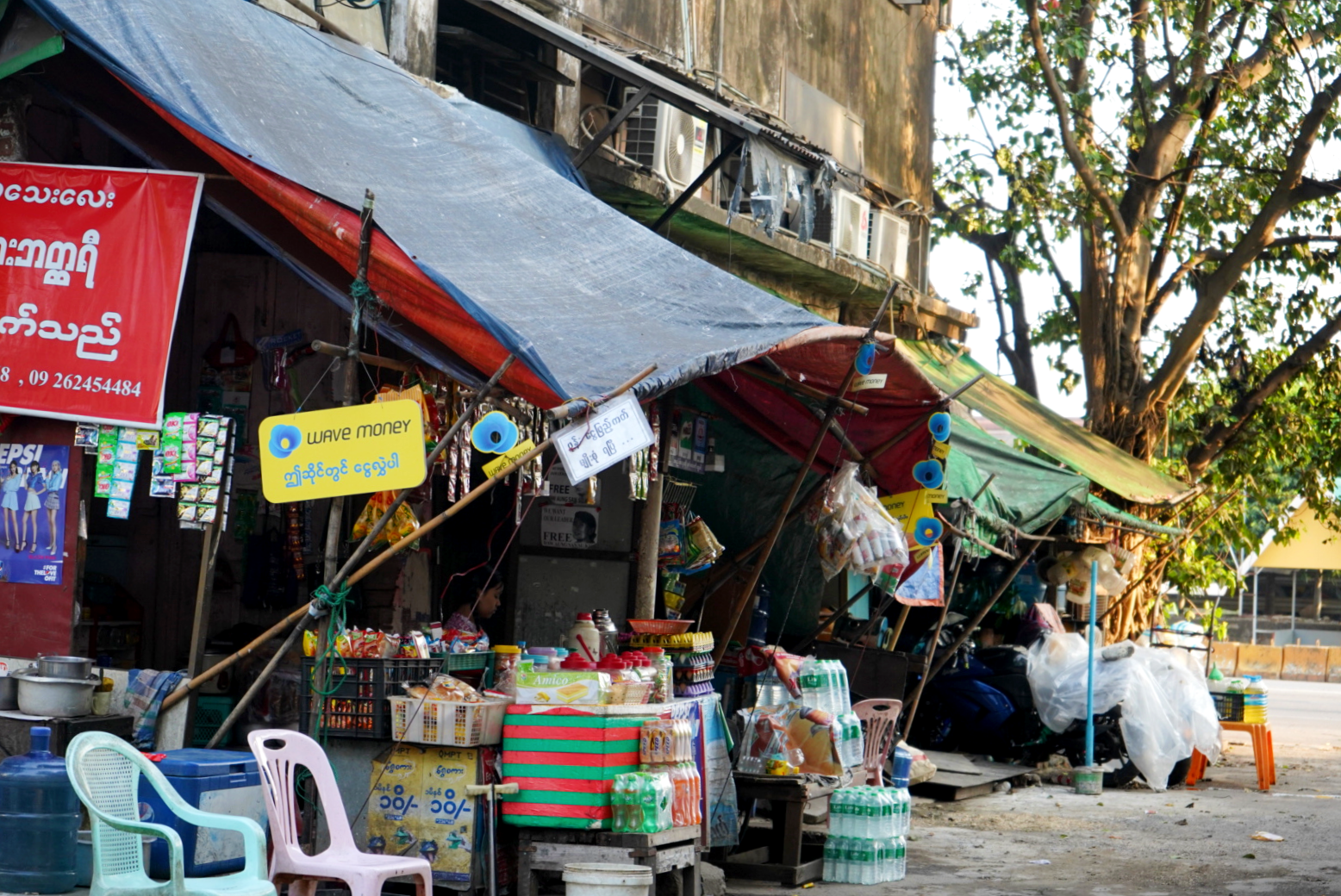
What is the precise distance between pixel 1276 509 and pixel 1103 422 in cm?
323

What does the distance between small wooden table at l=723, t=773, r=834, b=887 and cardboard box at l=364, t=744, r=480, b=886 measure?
1974 mm

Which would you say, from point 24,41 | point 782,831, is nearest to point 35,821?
point 24,41

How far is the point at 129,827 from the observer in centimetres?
513

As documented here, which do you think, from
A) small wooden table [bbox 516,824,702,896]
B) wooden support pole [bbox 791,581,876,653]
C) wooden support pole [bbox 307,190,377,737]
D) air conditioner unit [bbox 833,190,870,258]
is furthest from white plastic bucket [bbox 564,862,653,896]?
air conditioner unit [bbox 833,190,870,258]

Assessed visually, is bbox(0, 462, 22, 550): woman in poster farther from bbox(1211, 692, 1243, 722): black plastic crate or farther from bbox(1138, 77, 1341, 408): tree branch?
bbox(1138, 77, 1341, 408): tree branch

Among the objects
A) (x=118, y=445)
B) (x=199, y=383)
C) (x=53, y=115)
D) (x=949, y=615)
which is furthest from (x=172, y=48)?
(x=949, y=615)

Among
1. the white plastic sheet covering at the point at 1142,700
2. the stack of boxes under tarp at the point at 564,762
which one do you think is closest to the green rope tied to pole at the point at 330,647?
the stack of boxes under tarp at the point at 564,762

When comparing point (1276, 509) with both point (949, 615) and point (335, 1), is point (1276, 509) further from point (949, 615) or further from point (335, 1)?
point (335, 1)

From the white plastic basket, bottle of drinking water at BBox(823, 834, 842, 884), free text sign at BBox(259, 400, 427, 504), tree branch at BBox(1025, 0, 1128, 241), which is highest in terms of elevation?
tree branch at BBox(1025, 0, 1128, 241)

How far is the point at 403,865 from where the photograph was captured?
5.95 metres

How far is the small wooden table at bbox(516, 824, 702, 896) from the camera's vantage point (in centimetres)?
644

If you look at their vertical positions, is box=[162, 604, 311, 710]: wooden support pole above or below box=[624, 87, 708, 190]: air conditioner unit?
below

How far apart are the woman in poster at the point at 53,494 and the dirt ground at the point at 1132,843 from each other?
3734mm

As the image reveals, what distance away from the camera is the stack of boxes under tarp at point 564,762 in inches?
256
